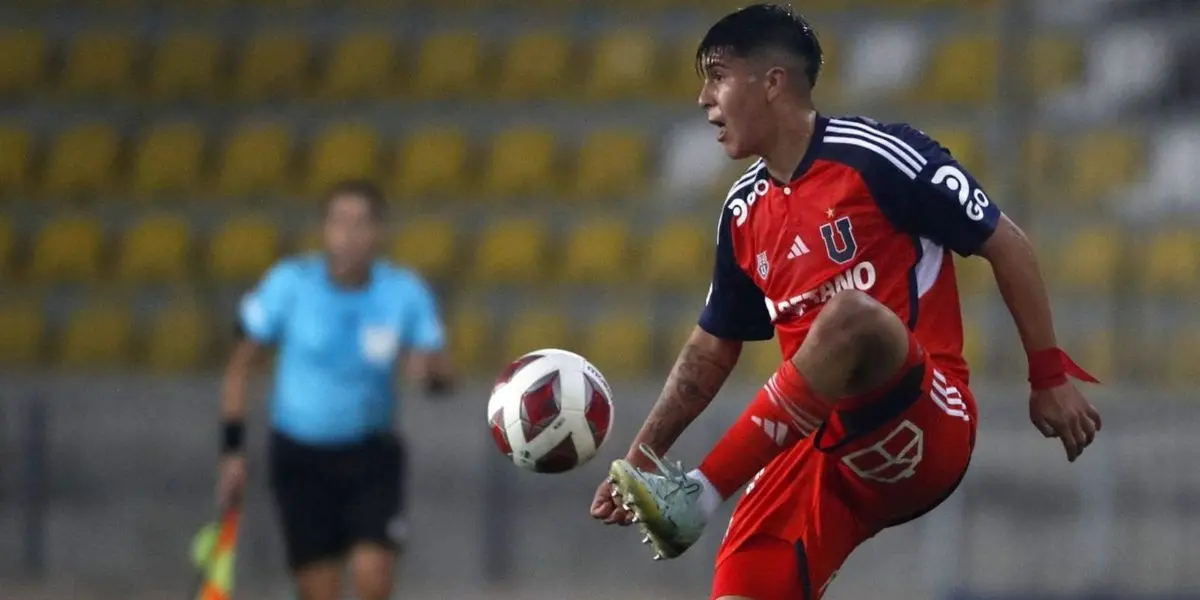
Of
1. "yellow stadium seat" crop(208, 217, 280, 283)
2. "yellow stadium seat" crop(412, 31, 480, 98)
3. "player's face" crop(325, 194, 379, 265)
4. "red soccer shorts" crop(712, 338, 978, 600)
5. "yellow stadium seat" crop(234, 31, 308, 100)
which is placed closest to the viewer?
"red soccer shorts" crop(712, 338, 978, 600)

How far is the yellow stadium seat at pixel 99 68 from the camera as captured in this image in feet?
48.9

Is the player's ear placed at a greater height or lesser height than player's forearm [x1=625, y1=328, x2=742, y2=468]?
greater

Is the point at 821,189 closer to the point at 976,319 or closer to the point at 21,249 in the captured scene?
the point at 976,319

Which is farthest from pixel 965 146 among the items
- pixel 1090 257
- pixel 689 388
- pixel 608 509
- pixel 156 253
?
pixel 608 509

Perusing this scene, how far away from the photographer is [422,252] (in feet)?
44.6

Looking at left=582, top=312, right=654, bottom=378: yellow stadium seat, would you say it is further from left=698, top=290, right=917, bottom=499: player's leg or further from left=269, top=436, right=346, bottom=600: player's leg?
left=698, top=290, right=917, bottom=499: player's leg

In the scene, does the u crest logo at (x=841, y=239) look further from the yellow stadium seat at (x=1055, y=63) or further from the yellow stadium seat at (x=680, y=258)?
the yellow stadium seat at (x=1055, y=63)

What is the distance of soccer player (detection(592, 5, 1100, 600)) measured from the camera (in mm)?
5141

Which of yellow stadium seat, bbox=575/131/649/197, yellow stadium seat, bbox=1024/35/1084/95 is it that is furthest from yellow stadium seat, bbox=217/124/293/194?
yellow stadium seat, bbox=1024/35/1084/95

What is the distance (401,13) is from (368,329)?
7.00 metres

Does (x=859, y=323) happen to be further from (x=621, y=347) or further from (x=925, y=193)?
(x=621, y=347)

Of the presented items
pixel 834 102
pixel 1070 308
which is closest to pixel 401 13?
pixel 834 102

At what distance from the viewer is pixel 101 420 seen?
11750mm

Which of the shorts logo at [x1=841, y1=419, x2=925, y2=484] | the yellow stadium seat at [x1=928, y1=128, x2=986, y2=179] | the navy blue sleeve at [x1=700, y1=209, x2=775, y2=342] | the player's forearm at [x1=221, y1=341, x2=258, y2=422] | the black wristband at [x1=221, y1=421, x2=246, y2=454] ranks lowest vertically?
the black wristband at [x1=221, y1=421, x2=246, y2=454]
